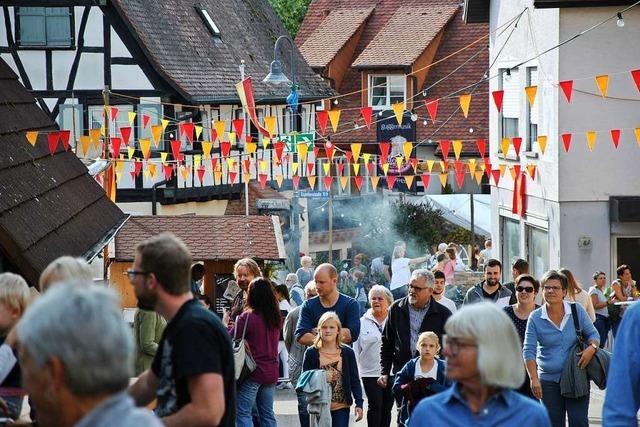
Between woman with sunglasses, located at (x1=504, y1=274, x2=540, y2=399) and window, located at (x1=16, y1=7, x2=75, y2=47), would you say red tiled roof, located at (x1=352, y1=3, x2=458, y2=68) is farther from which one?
woman with sunglasses, located at (x1=504, y1=274, x2=540, y2=399)

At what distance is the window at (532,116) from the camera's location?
1123 inches

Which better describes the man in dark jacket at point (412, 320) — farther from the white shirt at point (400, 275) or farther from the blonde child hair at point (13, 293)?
the white shirt at point (400, 275)

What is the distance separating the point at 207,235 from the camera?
98.8 ft

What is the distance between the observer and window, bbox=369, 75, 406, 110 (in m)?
53.0

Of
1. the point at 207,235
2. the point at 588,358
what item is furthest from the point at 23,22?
the point at 588,358

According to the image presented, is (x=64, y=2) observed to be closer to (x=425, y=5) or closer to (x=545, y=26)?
(x=545, y=26)

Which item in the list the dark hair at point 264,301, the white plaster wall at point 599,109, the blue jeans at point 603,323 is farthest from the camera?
the white plaster wall at point 599,109

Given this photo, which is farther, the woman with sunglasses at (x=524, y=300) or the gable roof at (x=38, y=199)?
the woman with sunglasses at (x=524, y=300)

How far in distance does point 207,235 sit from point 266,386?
56.7ft

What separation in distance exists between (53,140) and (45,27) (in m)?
22.9

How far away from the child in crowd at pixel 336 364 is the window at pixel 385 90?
4014 cm

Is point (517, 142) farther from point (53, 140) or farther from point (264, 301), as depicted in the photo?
point (264, 301)

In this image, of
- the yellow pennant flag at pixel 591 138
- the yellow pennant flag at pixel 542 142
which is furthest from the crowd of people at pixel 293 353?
the yellow pennant flag at pixel 542 142

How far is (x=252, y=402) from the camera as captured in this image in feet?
42.0
